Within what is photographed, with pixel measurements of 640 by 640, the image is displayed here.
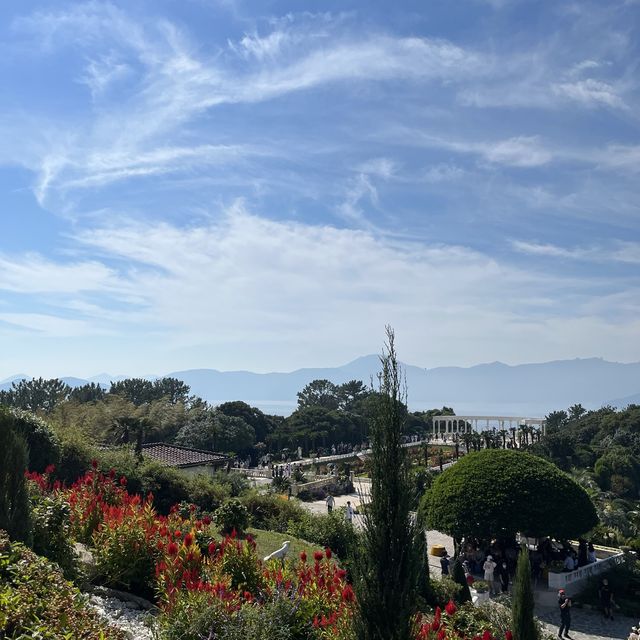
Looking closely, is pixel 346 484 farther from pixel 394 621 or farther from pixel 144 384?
pixel 144 384

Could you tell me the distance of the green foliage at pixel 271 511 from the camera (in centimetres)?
2008

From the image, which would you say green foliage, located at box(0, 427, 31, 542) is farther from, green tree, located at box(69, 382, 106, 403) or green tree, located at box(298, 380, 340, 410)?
green tree, located at box(298, 380, 340, 410)

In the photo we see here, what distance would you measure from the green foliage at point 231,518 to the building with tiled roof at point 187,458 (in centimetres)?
991

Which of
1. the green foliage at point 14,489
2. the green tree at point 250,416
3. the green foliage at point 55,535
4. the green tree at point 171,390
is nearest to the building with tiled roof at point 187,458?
the green foliage at point 55,535

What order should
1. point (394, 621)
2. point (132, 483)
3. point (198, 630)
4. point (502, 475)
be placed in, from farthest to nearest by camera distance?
point (502, 475), point (132, 483), point (198, 630), point (394, 621)

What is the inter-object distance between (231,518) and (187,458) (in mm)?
12761

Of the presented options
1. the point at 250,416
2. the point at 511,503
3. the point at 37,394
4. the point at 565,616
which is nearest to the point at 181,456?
the point at 511,503

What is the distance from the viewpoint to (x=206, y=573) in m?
9.12

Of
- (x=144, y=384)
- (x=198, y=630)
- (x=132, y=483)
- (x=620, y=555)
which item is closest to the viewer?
→ (x=198, y=630)

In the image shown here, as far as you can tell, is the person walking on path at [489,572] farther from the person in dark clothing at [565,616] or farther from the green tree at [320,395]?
the green tree at [320,395]

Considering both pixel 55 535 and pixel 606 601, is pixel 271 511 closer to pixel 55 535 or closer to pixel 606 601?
pixel 606 601

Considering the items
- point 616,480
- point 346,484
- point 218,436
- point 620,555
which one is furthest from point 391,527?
point 218,436

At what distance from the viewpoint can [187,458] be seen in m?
28.1

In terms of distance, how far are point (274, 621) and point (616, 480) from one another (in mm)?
41314
